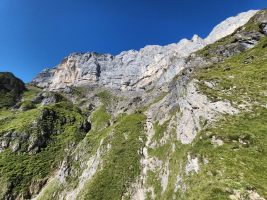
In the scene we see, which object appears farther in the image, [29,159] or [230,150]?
[29,159]

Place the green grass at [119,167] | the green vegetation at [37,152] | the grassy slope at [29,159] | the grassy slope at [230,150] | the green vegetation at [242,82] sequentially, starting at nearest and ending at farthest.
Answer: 1. the grassy slope at [230,150]
2. the green vegetation at [242,82]
3. the green grass at [119,167]
4. the grassy slope at [29,159]
5. the green vegetation at [37,152]

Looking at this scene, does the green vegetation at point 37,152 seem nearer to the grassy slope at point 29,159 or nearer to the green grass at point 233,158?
the grassy slope at point 29,159

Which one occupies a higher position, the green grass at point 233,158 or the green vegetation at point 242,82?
the green vegetation at point 242,82

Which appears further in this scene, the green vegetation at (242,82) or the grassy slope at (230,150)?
the green vegetation at (242,82)

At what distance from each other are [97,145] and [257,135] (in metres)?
54.8

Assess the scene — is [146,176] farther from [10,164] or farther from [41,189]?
[10,164]

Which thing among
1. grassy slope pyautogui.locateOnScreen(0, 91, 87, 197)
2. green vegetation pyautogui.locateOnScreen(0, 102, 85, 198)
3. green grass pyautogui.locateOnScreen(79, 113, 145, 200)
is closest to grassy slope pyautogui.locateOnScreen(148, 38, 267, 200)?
green grass pyautogui.locateOnScreen(79, 113, 145, 200)

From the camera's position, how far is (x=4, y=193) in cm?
7919

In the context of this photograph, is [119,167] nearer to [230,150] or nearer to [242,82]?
[230,150]

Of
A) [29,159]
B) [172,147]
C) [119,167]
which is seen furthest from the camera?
[29,159]

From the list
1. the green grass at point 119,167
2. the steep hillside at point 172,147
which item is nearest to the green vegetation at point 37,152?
the steep hillside at point 172,147

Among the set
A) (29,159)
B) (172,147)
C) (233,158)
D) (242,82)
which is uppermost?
(242,82)

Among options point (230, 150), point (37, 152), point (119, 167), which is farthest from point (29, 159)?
point (230, 150)

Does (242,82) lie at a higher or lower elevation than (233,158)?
higher
